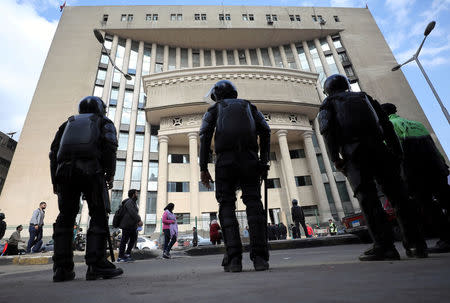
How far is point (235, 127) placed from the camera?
2.28m

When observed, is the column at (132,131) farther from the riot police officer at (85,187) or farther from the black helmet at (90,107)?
the riot police officer at (85,187)

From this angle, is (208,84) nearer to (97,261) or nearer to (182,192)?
(182,192)

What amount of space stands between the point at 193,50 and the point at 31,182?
2440 cm

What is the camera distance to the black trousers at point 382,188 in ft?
6.53

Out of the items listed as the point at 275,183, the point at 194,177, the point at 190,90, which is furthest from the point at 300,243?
the point at 190,90

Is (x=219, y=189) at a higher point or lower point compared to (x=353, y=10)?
lower

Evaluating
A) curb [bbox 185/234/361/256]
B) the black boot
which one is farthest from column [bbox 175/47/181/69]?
the black boot

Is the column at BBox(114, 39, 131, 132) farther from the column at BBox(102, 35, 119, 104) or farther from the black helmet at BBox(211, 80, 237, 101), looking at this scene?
the black helmet at BBox(211, 80, 237, 101)

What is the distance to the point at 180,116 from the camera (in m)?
23.6

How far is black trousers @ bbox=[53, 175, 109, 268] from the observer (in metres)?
2.13

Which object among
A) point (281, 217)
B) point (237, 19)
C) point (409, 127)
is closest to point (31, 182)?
point (281, 217)

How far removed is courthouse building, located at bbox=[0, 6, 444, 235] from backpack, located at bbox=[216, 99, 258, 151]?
713 inches

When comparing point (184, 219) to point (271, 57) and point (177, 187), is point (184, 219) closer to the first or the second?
point (177, 187)

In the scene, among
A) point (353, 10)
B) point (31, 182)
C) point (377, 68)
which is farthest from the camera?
point (353, 10)
